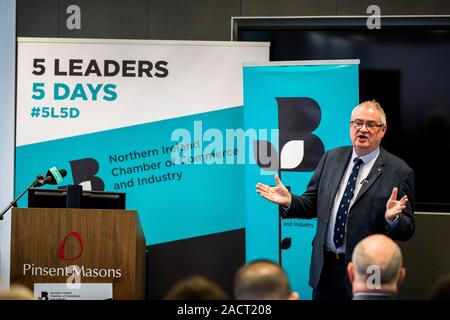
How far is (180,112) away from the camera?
7000mm

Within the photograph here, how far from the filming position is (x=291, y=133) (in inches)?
258

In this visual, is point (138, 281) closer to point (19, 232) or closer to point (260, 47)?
point (19, 232)

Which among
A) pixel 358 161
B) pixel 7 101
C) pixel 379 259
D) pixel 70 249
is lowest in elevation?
pixel 70 249

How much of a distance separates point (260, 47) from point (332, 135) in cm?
102

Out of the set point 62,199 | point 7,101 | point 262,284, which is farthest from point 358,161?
point 7,101

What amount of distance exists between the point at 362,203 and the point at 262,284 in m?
2.75

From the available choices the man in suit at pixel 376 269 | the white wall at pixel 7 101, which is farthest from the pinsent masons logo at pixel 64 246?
the white wall at pixel 7 101

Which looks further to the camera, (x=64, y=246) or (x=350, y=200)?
(x=350, y=200)

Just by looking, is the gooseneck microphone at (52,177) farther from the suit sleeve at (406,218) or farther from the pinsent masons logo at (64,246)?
the suit sleeve at (406,218)

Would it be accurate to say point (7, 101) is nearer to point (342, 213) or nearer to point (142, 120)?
point (142, 120)

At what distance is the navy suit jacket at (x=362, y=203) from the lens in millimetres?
5199

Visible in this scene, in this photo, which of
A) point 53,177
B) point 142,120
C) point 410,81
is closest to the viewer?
point 53,177

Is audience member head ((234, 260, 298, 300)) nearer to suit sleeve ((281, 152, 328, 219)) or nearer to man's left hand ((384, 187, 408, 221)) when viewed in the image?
man's left hand ((384, 187, 408, 221))
